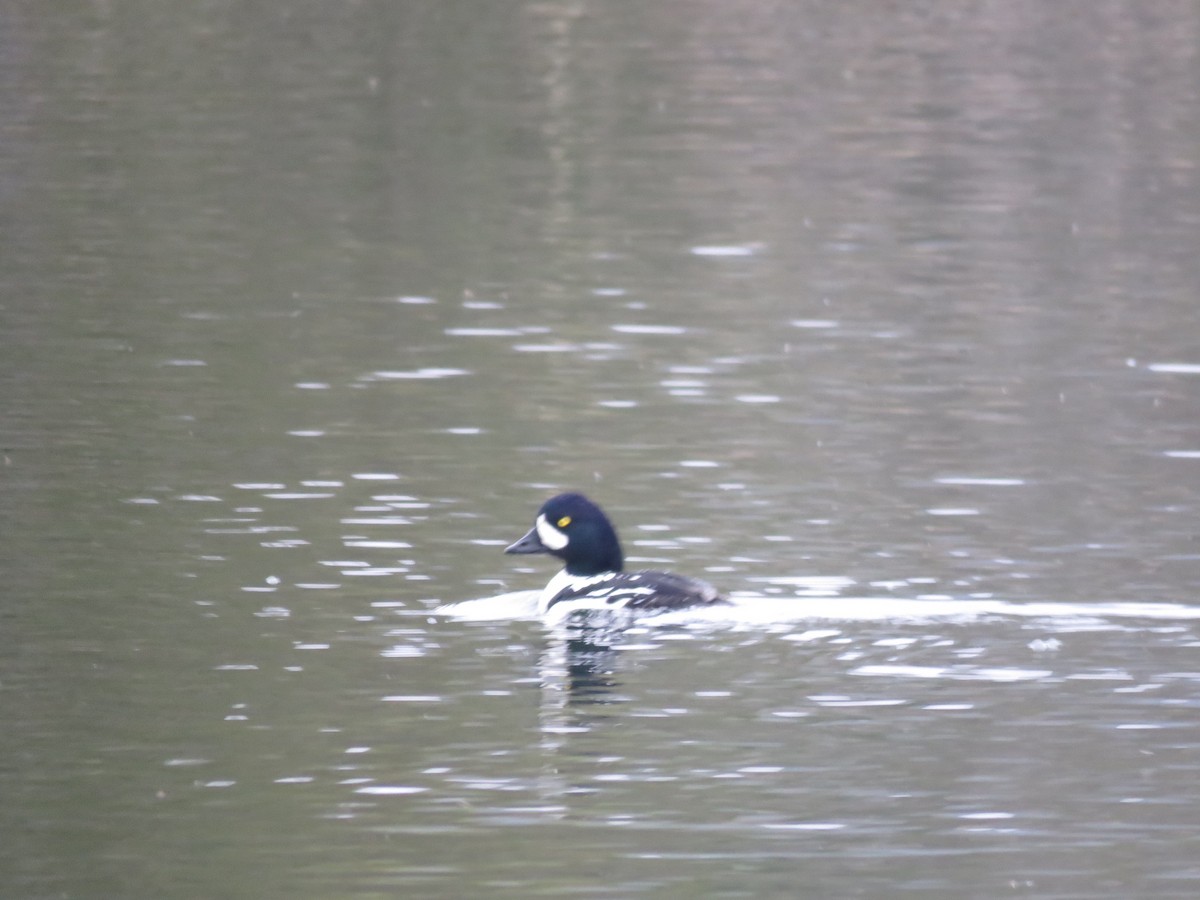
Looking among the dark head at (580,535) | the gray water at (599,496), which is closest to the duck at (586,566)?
the dark head at (580,535)

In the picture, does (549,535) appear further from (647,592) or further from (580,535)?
(647,592)

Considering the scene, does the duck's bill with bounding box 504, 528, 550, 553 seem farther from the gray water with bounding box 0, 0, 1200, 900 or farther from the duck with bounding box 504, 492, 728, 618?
the gray water with bounding box 0, 0, 1200, 900

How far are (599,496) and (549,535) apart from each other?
2337 mm

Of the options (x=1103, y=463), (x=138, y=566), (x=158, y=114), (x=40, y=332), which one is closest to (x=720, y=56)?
(x=158, y=114)

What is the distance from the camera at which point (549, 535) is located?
14.7 metres

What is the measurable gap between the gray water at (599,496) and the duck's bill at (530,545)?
242 mm

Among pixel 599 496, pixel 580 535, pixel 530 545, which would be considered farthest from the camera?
pixel 599 496

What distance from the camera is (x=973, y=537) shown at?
610 inches

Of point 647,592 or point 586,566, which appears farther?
point 586,566

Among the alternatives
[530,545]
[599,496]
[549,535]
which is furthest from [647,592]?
[599,496]

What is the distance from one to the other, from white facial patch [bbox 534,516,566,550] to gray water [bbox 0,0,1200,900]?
38 cm

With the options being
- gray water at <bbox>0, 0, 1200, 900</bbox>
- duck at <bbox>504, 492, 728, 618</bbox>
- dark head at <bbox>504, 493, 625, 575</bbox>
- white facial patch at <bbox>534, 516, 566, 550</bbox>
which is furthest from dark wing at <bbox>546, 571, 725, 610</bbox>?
white facial patch at <bbox>534, 516, 566, 550</bbox>

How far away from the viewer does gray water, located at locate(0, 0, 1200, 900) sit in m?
10.3

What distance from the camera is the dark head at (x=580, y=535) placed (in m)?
14.6
